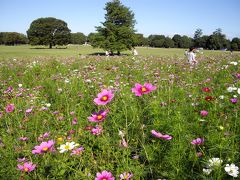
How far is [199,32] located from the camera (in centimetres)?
10731

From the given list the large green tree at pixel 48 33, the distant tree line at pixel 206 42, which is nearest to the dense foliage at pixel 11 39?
the large green tree at pixel 48 33

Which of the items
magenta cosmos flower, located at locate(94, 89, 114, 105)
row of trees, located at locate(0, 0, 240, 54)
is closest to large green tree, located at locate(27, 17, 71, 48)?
row of trees, located at locate(0, 0, 240, 54)

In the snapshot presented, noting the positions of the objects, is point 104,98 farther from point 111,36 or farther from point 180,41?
point 180,41

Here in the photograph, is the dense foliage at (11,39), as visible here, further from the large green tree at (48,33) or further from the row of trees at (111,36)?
the large green tree at (48,33)

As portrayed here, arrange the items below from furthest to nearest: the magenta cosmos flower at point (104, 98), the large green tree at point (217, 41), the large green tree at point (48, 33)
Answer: the large green tree at point (217, 41) → the large green tree at point (48, 33) → the magenta cosmos flower at point (104, 98)

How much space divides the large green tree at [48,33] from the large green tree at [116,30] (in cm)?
2940

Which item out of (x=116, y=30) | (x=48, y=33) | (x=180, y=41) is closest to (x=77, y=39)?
(x=48, y=33)

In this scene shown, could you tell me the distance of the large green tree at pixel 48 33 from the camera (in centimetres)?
6059

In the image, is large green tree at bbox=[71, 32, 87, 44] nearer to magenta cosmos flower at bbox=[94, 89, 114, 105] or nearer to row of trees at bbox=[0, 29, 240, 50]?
row of trees at bbox=[0, 29, 240, 50]

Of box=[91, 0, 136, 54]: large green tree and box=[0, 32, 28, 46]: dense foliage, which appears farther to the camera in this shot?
box=[0, 32, 28, 46]: dense foliage

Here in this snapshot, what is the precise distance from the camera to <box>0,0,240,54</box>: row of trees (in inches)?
1329

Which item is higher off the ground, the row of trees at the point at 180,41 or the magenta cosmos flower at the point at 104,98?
the row of trees at the point at 180,41

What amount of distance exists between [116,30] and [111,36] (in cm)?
151

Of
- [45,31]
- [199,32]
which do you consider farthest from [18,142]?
[199,32]
